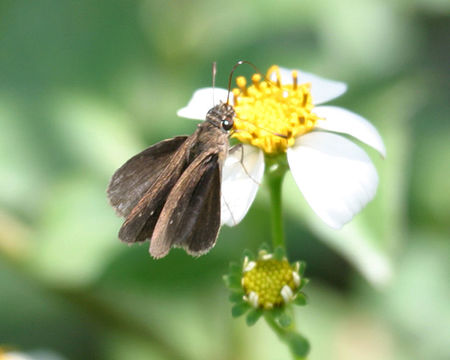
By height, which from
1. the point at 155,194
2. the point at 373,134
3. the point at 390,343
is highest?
the point at 373,134

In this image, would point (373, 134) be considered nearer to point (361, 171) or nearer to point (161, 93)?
point (361, 171)

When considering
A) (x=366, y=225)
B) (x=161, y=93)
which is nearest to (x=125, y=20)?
(x=161, y=93)

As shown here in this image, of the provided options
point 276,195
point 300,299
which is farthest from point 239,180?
point 300,299

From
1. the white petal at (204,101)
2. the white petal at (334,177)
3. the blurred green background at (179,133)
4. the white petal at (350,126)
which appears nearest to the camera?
the white petal at (334,177)

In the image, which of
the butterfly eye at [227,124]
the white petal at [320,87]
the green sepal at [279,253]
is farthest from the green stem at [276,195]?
the white petal at [320,87]

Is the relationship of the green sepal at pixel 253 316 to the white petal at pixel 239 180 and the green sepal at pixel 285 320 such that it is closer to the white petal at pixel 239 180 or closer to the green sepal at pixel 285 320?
the green sepal at pixel 285 320

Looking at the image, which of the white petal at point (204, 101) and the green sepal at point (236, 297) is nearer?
the green sepal at point (236, 297)
